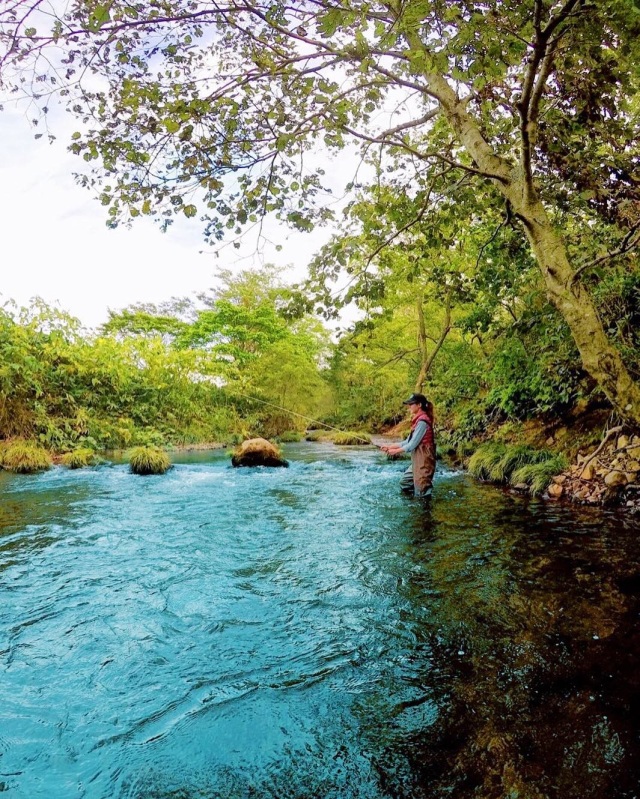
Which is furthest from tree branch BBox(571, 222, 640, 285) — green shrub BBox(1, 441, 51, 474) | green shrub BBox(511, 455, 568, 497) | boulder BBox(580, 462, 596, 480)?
green shrub BBox(1, 441, 51, 474)

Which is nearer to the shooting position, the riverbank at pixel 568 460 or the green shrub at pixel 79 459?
the riverbank at pixel 568 460

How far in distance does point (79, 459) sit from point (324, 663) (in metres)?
13.8

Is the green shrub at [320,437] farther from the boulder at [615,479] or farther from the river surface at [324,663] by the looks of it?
the river surface at [324,663]

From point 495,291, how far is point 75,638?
308 inches

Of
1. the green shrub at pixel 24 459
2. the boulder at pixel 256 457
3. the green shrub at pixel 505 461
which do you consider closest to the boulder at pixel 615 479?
the green shrub at pixel 505 461

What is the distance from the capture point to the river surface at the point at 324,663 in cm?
198

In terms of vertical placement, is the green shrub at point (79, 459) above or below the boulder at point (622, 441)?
below

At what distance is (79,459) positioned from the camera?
563 inches

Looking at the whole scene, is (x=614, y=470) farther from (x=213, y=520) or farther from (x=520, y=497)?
(x=213, y=520)

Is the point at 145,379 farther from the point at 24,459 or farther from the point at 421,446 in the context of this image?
the point at 421,446

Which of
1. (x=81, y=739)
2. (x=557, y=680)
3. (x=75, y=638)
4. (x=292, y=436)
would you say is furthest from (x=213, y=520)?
(x=292, y=436)

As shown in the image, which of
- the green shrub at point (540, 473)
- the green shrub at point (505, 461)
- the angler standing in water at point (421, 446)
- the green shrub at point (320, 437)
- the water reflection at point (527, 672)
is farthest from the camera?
the green shrub at point (320, 437)

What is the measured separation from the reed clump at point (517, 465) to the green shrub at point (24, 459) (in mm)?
12394

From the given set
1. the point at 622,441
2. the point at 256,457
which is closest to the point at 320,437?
the point at 256,457
